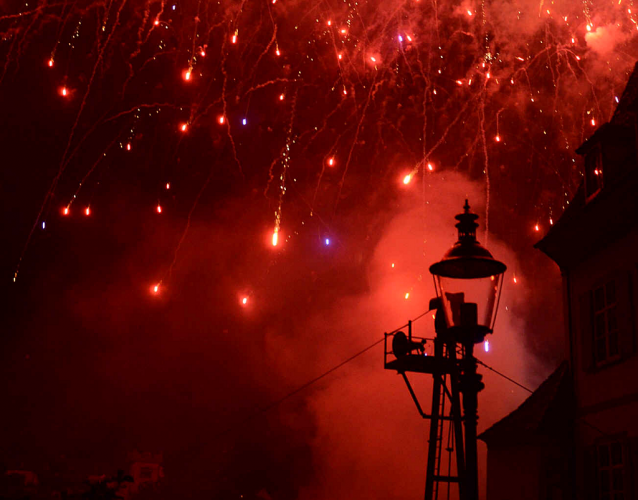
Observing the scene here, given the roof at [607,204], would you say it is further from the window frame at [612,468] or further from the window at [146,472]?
the window at [146,472]

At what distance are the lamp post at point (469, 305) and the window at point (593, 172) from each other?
5.69 meters

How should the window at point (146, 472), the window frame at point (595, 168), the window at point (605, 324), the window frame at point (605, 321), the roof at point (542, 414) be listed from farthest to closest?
the window at point (146, 472) → the roof at point (542, 414) → the window frame at point (595, 168) → the window at point (605, 324) → the window frame at point (605, 321)

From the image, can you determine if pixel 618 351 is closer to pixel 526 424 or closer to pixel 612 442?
pixel 612 442

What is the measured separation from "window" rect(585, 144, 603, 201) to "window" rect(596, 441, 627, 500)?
11.1 feet

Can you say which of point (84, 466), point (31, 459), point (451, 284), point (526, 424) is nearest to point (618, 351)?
point (526, 424)

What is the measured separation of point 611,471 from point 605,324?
1898 millimetres

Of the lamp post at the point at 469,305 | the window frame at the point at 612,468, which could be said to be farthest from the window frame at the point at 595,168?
the lamp post at the point at 469,305

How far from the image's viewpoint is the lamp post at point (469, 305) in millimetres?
4926

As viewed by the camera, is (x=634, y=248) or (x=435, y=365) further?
(x=435, y=365)

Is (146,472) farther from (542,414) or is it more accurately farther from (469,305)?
(469,305)

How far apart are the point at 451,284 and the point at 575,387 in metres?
6.28

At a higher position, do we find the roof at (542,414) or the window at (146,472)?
the window at (146,472)

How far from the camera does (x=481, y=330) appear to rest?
16.3 ft

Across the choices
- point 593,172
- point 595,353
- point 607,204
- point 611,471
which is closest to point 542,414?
point 595,353
